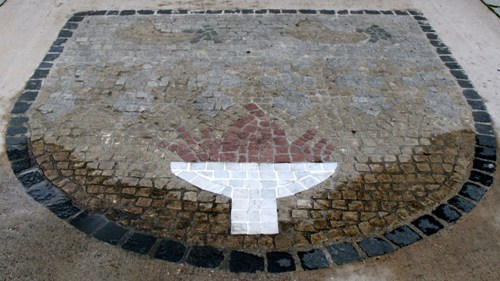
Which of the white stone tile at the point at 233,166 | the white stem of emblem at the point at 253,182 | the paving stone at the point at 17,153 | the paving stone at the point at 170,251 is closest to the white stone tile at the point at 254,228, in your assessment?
the white stem of emblem at the point at 253,182

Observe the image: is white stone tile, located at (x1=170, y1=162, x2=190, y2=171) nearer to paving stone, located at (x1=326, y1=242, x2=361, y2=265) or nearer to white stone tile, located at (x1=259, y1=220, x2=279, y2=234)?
white stone tile, located at (x1=259, y1=220, x2=279, y2=234)

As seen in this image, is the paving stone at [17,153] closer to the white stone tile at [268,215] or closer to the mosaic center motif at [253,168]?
the mosaic center motif at [253,168]

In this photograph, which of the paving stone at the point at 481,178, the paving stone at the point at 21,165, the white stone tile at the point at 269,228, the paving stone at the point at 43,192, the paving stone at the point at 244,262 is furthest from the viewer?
the paving stone at the point at 21,165

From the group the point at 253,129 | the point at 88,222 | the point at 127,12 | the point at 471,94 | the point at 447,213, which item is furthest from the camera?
the point at 127,12

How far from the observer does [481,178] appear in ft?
18.9

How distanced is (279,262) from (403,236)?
1.38m

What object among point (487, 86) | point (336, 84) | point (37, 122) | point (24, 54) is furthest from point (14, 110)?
point (487, 86)

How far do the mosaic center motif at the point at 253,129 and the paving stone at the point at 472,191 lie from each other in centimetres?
9

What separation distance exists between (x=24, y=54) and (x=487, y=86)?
25.1 ft

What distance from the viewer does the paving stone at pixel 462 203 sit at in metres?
5.38

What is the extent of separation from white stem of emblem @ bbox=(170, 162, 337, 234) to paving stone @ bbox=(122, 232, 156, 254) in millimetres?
887

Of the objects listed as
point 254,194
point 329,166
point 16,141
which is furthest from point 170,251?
point 16,141

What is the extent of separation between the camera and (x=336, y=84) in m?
7.40

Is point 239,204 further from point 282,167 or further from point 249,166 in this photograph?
point 282,167
